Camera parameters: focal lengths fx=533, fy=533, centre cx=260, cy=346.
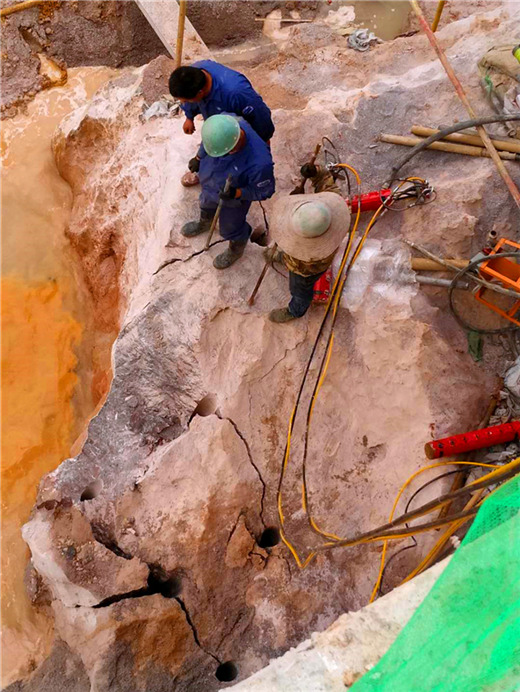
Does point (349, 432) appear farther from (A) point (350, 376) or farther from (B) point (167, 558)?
(B) point (167, 558)

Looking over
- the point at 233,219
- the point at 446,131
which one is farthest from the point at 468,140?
the point at 233,219

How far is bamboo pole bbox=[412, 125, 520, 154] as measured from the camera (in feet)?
14.4

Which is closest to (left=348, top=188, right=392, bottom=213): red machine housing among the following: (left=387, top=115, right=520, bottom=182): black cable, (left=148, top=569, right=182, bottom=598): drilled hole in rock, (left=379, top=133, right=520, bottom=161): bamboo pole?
(left=387, top=115, right=520, bottom=182): black cable

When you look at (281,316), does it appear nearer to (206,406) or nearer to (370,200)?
(206,406)

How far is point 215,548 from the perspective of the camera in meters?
3.69

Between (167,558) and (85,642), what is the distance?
2.43ft

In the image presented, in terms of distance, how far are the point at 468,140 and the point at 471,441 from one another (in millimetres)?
2573

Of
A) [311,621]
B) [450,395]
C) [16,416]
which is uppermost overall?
[16,416]

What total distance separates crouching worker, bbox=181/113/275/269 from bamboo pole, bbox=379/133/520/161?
149 cm

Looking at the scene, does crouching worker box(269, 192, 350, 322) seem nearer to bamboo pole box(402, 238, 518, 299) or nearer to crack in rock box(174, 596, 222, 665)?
bamboo pole box(402, 238, 518, 299)

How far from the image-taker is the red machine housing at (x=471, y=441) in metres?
3.62

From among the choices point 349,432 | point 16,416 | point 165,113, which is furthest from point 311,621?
point 165,113

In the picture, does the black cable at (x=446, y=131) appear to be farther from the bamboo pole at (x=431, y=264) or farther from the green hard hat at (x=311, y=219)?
the green hard hat at (x=311, y=219)

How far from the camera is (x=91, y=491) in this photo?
3.95 m
